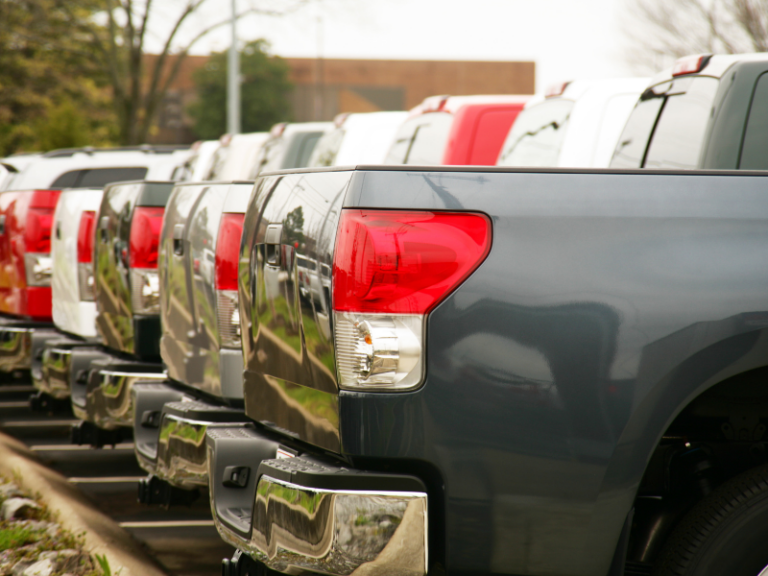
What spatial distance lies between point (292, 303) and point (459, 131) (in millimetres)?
5348

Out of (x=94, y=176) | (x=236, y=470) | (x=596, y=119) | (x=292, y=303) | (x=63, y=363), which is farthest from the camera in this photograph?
(x=94, y=176)

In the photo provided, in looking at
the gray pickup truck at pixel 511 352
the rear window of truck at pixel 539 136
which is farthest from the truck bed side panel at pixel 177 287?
the rear window of truck at pixel 539 136

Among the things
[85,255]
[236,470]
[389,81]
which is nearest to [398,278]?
[236,470]

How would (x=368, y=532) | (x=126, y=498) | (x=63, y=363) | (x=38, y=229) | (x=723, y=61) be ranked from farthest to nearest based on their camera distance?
1. (x=38, y=229)
2. (x=63, y=363)
3. (x=126, y=498)
4. (x=723, y=61)
5. (x=368, y=532)

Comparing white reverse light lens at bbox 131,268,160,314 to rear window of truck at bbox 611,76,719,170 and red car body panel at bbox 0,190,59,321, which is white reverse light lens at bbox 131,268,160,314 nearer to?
red car body panel at bbox 0,190,59,321

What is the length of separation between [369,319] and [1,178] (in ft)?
36.6

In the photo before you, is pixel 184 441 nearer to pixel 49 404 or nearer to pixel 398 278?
pixel 398 278

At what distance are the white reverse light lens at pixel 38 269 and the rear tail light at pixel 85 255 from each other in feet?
2.95

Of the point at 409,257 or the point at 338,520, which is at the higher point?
the point at 409,257

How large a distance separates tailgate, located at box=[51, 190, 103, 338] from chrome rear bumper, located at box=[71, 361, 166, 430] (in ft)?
2.52

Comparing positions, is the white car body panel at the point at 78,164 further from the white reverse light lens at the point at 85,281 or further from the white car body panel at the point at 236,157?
the white reverse light lens at the point at 85,281

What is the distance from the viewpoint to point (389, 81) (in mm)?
74812

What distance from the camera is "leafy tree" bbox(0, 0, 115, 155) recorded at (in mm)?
29172

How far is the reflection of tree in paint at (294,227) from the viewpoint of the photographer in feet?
8.98
